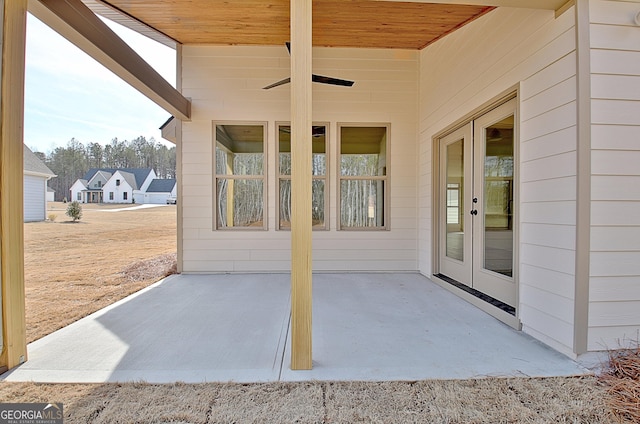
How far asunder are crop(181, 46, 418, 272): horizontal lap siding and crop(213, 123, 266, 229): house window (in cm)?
15

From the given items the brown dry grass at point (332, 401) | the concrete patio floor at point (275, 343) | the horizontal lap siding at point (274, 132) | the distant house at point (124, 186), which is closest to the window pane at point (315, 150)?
the horizontal lap siding at point (274, 132)

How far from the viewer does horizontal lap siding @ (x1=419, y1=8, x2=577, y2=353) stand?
210 centimetres

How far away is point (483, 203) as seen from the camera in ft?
10.7

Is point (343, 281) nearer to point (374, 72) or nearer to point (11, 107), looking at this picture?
point (374, 72)

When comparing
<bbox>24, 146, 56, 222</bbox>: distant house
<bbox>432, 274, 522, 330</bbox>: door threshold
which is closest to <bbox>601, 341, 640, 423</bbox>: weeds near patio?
<bbox>432, 274, 522, 330</bbox>: door threshold

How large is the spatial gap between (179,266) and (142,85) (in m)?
2.89

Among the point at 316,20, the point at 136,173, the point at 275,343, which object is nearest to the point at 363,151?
the point at 316,20

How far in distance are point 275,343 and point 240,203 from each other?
315 centimetres

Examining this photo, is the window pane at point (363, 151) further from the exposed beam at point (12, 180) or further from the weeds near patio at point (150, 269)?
the exposed beam at point (12, 180)

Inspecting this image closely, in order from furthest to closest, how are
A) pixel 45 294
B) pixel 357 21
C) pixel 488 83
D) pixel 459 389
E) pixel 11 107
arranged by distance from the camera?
pixel 357 21 < pixel 45 294 < pixel 488 83 < pixel 11 107 < pixel 459 389

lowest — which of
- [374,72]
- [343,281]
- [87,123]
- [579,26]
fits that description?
[343,281]

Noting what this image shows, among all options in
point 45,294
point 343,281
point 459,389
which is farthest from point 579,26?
point 45,294

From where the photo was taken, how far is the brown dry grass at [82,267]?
312cm

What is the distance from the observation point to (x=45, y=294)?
3684mm
